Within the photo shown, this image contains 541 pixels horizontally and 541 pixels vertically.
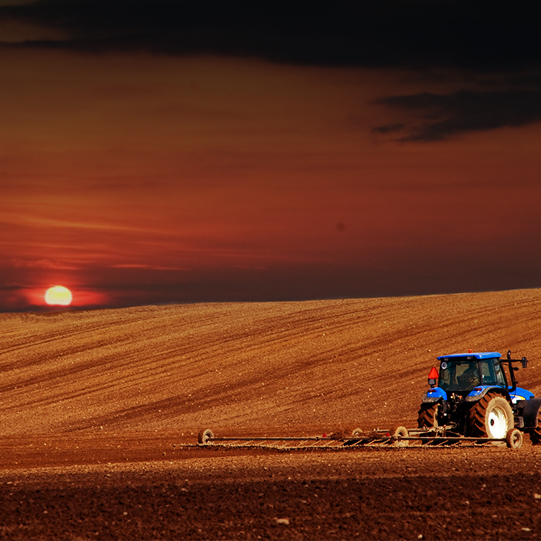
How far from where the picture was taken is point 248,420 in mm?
28328

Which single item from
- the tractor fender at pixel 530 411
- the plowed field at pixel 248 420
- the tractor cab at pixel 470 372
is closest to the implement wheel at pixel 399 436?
the plowed field at pixel 248 420

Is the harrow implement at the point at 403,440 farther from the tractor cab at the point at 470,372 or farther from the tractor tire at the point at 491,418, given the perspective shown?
the tractor cab at the point at 470,372

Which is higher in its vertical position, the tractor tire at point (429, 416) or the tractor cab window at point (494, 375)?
the tractor cab window at point (494, 375)

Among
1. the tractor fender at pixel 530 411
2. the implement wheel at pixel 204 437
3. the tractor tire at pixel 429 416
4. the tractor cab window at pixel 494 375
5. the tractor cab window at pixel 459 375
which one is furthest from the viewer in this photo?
the implement wheel at pixel 204 437

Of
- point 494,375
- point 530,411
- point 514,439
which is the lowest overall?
point 514,439

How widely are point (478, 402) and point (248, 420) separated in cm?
1200

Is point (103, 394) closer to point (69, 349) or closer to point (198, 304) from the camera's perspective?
point (69, 349)

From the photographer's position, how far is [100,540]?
9.38 metres

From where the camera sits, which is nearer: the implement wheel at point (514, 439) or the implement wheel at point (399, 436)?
the implement wheel at point (399, 436)

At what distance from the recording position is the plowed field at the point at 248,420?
34.1 ft

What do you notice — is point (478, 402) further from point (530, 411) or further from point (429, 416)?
point (530, 411)

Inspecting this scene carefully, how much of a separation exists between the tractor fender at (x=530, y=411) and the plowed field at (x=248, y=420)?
1.41 metres

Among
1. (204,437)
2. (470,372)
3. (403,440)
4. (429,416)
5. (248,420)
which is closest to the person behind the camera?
(403,440)

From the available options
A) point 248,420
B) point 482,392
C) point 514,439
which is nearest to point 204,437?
point 482,392
